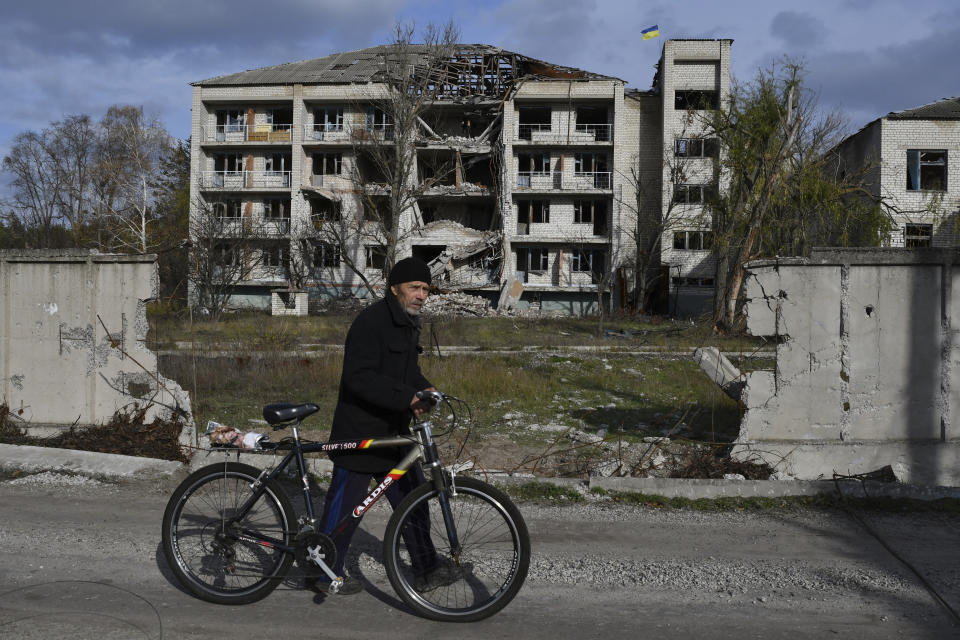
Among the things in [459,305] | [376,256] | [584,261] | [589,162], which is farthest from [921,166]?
[376,256]

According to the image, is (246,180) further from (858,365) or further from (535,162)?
(858,365)

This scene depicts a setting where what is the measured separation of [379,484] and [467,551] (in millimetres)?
618

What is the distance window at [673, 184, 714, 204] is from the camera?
40.4m

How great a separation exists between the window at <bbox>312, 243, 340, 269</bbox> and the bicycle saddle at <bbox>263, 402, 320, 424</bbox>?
131 ft

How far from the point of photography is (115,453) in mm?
7348

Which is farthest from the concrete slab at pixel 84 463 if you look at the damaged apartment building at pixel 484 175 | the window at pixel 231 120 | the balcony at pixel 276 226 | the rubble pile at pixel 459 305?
the window at pixel 231 120

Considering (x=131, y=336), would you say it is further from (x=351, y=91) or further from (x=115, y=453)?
(x=351, y=91)

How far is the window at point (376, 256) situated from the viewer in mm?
43156

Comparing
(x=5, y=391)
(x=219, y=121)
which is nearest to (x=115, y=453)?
(x=5, y=391)

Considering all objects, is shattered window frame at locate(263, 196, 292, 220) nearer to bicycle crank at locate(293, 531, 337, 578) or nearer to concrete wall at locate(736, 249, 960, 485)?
concrete wall at locate(736, 249, 960, 485)

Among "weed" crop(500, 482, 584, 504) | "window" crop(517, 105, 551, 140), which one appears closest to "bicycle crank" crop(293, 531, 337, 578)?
"weed" crop(500, 482, 584, 504)

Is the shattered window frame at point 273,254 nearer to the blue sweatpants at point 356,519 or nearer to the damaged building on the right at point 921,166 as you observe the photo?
the damaged building on the right at point 921,166

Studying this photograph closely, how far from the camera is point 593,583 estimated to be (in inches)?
175

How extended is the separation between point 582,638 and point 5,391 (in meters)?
Result: 7.44
